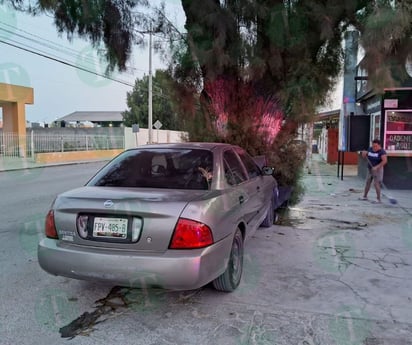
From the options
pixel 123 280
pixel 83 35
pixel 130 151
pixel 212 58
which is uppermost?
pixel 83 35

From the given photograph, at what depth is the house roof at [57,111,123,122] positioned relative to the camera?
69.6 metres

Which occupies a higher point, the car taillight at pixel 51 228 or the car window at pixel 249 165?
the car window at pixel 249 165

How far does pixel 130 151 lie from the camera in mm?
4711

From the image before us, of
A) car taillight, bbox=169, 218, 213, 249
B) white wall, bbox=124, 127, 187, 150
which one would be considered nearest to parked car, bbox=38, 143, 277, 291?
car taillight, bbox=169, 218, 213, 249

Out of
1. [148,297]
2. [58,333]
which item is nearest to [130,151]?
[148,297]

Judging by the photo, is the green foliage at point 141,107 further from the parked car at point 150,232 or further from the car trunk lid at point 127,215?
the car trunk lid at point 127,215

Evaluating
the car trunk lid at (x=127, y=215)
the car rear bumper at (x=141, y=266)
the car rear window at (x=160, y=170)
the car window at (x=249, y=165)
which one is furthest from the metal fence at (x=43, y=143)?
the car rear bumper at (x=141, y=266)

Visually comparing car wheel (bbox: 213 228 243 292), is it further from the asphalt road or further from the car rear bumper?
the car rear bumper

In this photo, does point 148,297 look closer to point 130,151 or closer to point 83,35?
point 130,151

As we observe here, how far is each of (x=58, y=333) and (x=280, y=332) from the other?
1771 millimetres

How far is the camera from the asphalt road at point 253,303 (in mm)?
3238

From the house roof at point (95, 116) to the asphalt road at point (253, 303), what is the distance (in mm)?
63844

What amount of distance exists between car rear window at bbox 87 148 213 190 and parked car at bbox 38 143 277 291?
2cm

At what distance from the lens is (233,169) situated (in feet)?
15.5
